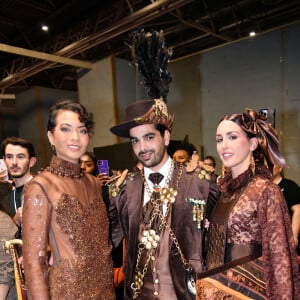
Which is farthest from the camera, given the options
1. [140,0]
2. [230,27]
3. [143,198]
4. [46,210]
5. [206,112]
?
[206,112]

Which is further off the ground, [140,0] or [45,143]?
[140,0]

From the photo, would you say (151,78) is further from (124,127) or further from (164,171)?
(164,171)

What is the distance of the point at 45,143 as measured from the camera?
34.9ft

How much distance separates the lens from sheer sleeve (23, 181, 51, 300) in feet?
5.18

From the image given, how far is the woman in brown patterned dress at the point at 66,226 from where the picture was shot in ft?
5.27

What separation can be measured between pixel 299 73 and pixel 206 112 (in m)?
2.39

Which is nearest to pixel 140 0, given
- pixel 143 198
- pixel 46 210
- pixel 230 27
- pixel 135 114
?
pixel 230 27

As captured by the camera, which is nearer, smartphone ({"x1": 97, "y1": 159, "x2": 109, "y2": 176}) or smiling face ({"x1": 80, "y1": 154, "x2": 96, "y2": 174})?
smartphone ({"x1": 97, "y1": 159, "x2": 109, "y2": 176})

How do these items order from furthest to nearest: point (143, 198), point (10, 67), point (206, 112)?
point (10, 67) < point (206, 112) < point (143, 198)

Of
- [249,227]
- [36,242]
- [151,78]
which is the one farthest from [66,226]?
[151,78]

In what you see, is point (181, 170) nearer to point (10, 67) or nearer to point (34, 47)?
point (34, 47)

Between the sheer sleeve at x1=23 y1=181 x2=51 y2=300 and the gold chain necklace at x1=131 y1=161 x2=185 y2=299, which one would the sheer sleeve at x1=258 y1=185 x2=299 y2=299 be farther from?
the sheer sleeve at x1=23 y1=181 x2=51 y2=300

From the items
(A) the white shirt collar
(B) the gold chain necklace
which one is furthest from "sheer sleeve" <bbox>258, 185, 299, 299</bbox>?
(A) the white shirt collar

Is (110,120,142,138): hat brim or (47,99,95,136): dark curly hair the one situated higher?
(47,99,95,136): dark curly hair
